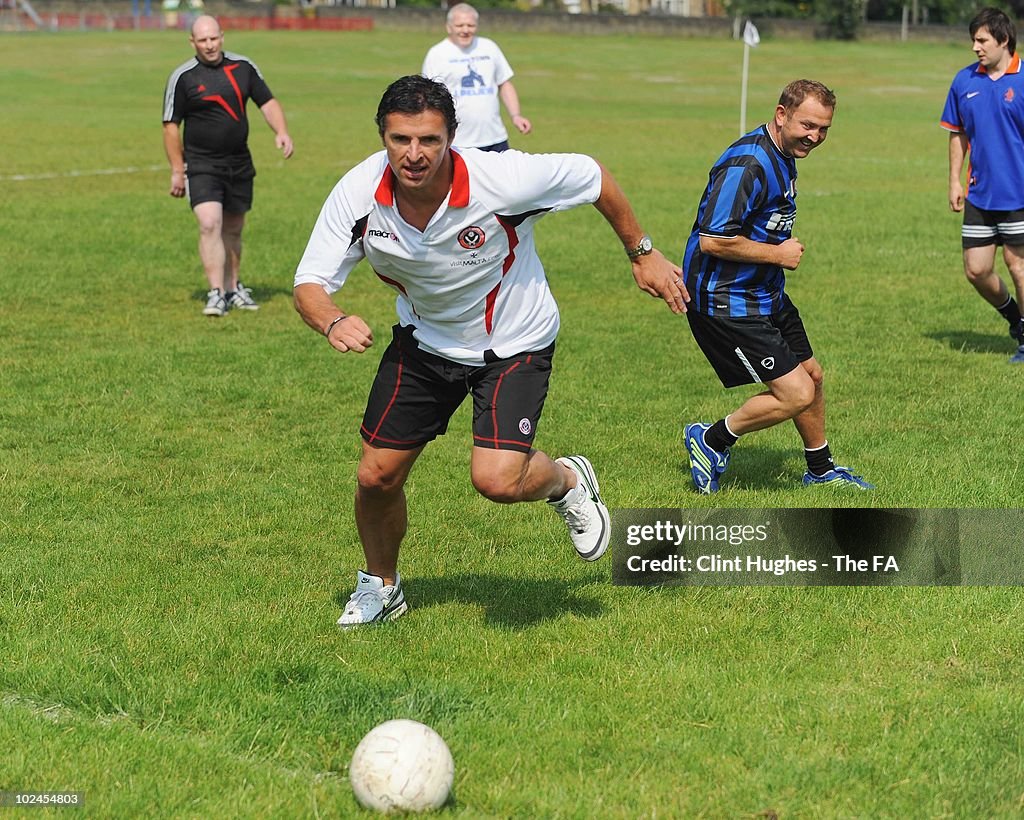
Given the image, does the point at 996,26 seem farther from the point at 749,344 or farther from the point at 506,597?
the point at 506,597

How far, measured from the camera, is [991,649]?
5570 millimetres

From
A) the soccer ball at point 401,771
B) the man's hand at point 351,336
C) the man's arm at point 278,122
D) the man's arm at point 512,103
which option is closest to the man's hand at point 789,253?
the man's hand at point 351,336

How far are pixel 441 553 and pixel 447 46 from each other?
945 centimetres

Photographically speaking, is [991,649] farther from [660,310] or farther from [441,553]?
[660,310]

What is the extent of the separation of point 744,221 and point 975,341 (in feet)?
16.5

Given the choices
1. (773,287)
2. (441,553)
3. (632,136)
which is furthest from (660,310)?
(632,136)

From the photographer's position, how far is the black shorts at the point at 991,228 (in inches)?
418

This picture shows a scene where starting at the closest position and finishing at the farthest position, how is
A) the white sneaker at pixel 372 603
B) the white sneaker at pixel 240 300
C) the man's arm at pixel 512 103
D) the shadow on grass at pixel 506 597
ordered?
the white sneaker at pixel 372 603 < the shadow on grass at pixel 506 597 < the white sneaker at pixel 240 300 < the man's arm at pixel 512 103

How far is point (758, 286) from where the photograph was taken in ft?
24.7

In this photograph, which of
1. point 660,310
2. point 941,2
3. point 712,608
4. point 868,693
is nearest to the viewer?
point 868,693

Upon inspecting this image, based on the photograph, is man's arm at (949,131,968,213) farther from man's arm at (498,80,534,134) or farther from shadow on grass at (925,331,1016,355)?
man's arm at (498,80,534,134)

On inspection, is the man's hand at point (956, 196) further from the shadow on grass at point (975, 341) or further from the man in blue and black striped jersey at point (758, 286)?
the man in blue and black striped jersey at point (758, 286)

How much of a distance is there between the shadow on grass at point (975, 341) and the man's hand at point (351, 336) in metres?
7.31

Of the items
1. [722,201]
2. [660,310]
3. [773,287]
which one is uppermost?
[722,201]
